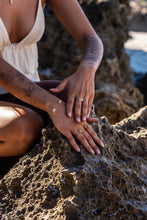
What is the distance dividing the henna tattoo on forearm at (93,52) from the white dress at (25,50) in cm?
40

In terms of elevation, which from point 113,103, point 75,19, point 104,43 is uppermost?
point 75,19

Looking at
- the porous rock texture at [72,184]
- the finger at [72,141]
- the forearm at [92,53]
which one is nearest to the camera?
the porous rock texture at [72,184]

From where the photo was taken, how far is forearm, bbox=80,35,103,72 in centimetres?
216

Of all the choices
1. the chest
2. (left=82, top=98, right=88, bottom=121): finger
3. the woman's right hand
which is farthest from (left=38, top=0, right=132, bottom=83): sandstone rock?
the woman's right hand

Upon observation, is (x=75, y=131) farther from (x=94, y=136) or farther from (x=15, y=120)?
(x=15, y=120)

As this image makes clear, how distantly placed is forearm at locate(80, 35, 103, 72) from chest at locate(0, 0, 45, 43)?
445 millimetres

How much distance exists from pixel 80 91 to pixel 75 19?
2.41 ft

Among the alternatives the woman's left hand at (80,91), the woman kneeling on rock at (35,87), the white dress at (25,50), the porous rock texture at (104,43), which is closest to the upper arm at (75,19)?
the woman kneeling on rock at (35,87)

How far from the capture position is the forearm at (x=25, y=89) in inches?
76.2

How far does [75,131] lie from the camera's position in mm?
1836

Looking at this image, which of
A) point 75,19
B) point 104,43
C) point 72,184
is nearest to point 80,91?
point 72,184

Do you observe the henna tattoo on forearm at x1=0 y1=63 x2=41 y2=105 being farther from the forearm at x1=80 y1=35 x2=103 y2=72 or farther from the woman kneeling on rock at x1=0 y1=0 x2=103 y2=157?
the forearm at x1=80 y1=35 x2=103 y2=72

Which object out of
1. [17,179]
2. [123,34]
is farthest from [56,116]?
[123,34]

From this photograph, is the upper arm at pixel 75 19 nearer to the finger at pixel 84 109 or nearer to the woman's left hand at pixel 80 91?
the woman's left hand at pixel 80 91
